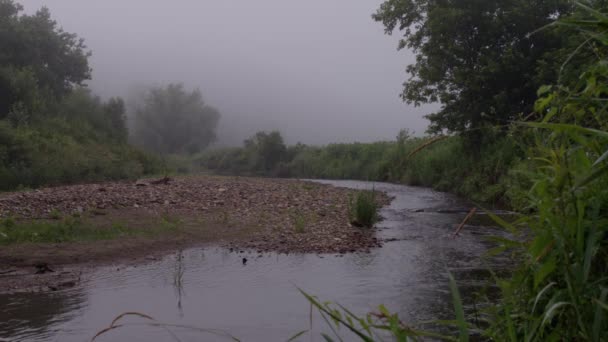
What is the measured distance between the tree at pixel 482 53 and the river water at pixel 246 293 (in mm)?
9904

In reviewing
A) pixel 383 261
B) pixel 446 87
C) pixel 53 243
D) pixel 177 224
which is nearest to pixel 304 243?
pixel 383 261

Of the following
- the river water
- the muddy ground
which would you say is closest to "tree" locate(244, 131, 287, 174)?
the muddy ground

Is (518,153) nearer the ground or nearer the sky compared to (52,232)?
nearer the sky

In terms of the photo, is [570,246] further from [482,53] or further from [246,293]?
[482,53]

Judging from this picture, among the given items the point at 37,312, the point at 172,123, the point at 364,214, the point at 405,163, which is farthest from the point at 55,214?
the point at 172,123

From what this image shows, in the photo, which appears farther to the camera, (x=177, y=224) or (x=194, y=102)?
(x=194, y=102)

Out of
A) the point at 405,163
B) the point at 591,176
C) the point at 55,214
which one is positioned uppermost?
the point at 405,163

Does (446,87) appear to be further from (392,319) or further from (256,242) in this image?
(392,319)

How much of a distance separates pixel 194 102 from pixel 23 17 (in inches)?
1940

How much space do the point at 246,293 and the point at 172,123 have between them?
68267 mm

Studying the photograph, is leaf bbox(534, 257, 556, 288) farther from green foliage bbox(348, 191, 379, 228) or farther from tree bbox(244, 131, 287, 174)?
tree bbox(244, 131, 287, 174)

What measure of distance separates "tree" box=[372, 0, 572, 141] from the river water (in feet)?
32.5

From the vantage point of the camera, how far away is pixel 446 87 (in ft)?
65.5

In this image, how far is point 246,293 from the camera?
6.58 metres
